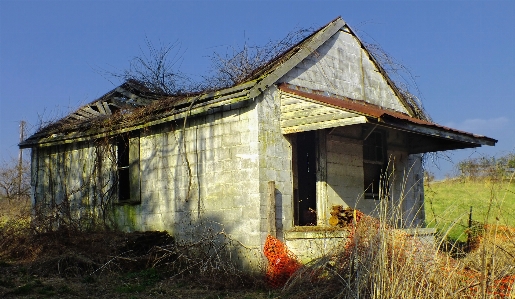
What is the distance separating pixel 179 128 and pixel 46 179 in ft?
17.7

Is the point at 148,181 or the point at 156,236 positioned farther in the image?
the point at 148,181

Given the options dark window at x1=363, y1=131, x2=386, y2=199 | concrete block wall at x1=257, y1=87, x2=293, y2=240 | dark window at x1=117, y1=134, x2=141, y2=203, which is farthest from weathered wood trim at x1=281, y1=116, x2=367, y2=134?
dark window at x1=117, y1=134, x2=141, y2=203

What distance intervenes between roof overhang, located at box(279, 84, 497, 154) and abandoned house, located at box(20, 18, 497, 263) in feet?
0.10

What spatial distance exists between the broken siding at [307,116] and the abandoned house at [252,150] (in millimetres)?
22

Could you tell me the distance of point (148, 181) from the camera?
12.4m

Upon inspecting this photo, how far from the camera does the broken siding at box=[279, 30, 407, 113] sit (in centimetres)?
1195

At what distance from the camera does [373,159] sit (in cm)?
1305

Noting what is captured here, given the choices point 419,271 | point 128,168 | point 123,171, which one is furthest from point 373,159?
point 419,271

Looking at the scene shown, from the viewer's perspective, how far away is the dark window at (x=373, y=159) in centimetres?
1291

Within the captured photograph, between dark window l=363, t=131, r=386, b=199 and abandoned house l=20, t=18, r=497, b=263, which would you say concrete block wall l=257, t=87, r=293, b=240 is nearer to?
abandoned house l=20, t=18, r=497, b=263

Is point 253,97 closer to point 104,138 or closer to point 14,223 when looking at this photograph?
point 104,138

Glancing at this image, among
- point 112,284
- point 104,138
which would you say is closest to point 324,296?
point 112,284

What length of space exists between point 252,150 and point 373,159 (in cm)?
394

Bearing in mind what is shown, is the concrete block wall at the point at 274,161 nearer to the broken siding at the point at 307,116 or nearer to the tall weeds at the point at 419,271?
the broken siding at the point at 307,116
